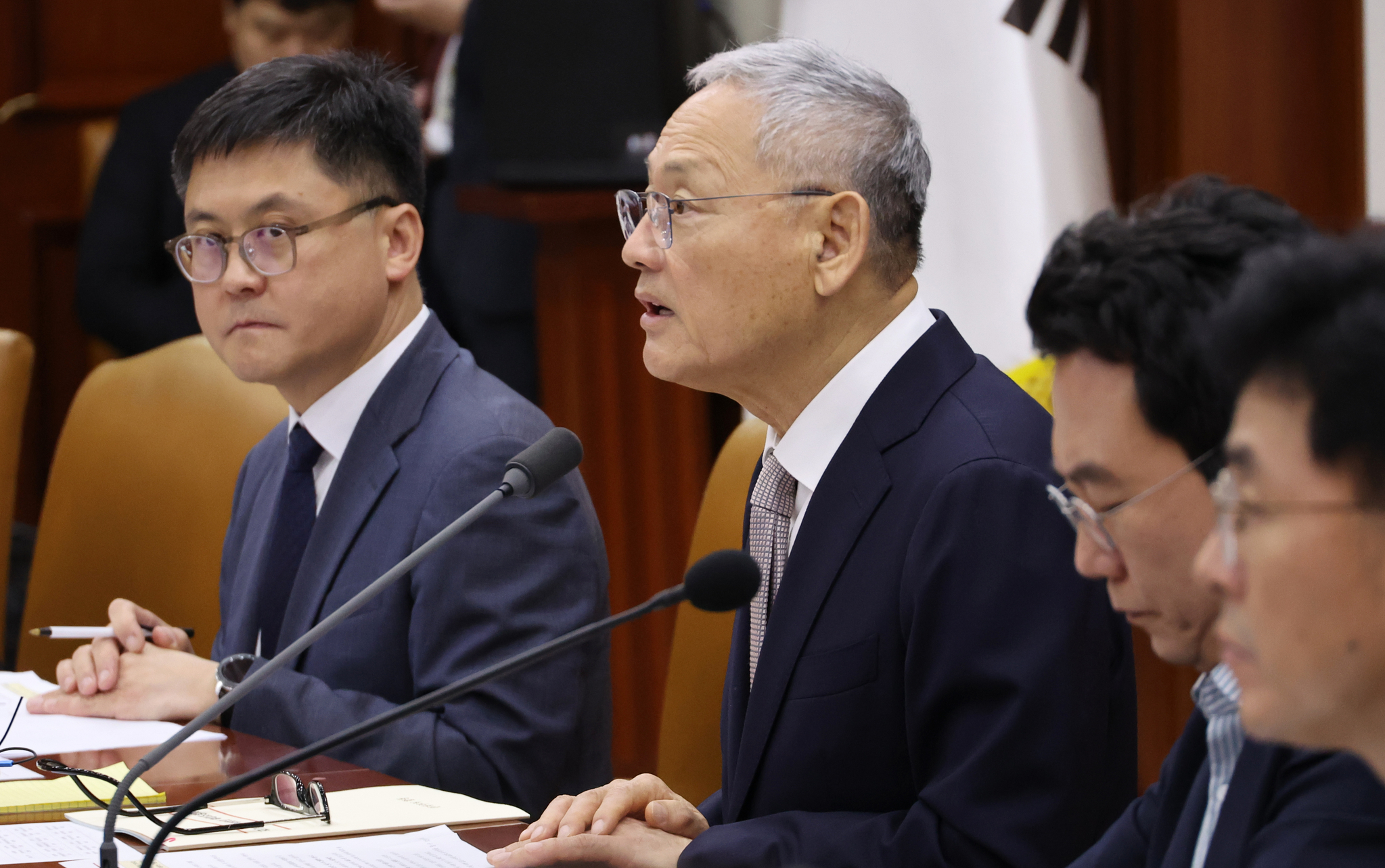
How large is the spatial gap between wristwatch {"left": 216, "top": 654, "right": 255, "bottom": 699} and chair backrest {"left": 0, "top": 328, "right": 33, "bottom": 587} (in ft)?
3.12

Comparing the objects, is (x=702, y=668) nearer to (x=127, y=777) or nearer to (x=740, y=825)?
(x=740, y=825)

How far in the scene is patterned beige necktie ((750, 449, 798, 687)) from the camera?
163 centimetres

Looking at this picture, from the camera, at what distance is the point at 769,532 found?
1.65m

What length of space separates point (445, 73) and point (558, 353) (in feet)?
2.47

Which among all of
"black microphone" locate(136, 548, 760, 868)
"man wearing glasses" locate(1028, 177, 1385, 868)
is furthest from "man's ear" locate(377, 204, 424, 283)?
"man wearing glasses" locate(1028, 177, 1385, 868)

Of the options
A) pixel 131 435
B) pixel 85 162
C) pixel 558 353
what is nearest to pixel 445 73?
pixel 558 353

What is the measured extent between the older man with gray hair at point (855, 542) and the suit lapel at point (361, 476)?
1.26ft

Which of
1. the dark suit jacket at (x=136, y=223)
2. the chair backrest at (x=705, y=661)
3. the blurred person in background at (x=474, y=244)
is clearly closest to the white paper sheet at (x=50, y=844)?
the chair backrest at (x=705, y=661)

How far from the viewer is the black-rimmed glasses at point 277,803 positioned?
142 centimetres

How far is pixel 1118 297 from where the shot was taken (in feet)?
3.70

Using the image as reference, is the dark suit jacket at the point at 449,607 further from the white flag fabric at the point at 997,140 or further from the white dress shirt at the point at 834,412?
the white flag fabric at the point at 997,140

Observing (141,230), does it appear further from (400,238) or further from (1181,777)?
(1181,777)

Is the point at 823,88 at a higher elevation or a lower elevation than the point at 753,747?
higher

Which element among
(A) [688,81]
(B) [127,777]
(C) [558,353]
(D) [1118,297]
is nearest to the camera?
(D) [1118,297]
